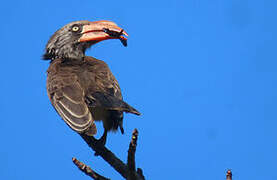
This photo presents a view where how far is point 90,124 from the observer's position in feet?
13.1

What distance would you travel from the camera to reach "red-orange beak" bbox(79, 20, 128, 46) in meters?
4.97

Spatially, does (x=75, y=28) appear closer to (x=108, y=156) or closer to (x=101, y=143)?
(x=101, y=143)

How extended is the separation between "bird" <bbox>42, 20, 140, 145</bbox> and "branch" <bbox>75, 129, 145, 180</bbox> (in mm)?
217

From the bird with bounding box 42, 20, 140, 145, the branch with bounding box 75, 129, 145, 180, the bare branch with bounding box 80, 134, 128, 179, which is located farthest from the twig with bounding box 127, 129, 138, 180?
the bird with bounding box 42, 20, 140, 145

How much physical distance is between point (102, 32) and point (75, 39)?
0.48m

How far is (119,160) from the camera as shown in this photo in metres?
3.96

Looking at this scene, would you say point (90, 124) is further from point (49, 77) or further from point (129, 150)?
point (49, 77)

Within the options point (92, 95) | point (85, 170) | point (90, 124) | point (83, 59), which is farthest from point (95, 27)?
point (85, 170)

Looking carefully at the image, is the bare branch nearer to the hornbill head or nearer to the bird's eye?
the hornbill head

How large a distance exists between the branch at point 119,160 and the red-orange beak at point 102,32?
127 cm

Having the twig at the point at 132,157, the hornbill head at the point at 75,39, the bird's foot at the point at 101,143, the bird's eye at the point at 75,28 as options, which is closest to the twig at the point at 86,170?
the twig at the point at 132,157

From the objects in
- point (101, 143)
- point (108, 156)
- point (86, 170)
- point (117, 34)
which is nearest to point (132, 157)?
point (86, 170)

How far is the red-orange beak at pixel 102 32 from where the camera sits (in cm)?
497

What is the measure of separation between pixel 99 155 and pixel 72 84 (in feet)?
2.79
